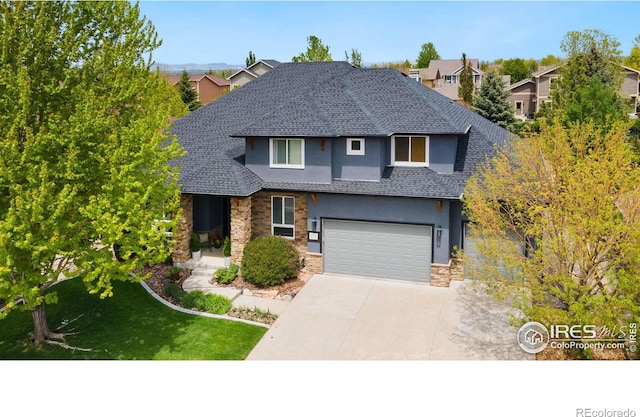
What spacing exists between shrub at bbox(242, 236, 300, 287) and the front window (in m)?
1.31

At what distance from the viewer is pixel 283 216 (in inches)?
776

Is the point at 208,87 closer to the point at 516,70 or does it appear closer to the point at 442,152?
the point at 442,152

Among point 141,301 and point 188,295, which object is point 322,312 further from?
point 141,301

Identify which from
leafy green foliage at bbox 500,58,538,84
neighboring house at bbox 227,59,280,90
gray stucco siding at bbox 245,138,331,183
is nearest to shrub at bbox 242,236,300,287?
gray stucco siding at bbox 245,138,331,183

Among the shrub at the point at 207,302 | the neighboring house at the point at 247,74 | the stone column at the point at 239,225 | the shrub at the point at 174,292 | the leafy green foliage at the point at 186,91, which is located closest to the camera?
the shrub at the point at 207,302

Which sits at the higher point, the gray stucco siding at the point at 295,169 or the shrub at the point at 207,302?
the gray stucco siding at the point at 295,169

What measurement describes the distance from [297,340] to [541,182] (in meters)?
7.88

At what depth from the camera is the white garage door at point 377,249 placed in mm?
17844

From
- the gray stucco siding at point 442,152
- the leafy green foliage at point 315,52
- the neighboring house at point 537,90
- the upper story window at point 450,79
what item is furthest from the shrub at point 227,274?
the upper story window at point 450,79

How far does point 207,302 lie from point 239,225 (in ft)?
11.8

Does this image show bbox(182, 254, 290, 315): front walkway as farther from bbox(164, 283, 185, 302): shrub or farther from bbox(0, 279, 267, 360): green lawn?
bbox(0, 279, 267, 360): green lawn

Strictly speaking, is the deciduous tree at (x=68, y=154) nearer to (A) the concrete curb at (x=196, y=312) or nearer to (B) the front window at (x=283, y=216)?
(A) the concrete curb at (x=196, y=312)

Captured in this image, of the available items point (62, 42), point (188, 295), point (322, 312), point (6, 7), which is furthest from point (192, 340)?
point (6, 7)

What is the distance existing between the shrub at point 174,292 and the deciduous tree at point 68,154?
13.2 feet
